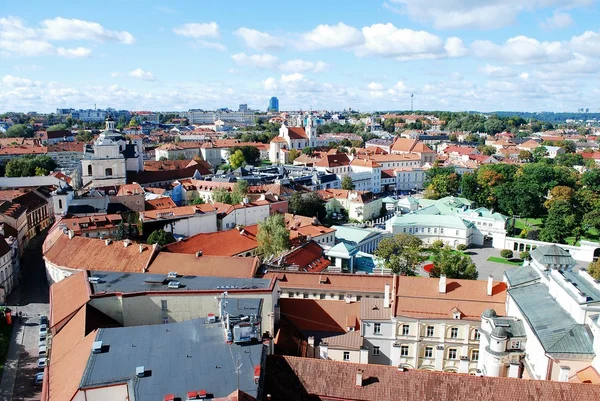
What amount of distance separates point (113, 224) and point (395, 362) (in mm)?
A: 36662

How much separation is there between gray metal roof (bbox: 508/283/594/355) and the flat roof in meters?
14.3

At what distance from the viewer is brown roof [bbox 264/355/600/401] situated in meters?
20.2

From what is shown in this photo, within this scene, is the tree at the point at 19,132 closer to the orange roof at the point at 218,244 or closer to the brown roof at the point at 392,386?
the orange roof at the point at 218,244

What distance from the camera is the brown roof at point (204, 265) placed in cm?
3656

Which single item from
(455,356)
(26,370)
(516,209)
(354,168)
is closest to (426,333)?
(455,356)

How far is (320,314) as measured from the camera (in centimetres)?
3080

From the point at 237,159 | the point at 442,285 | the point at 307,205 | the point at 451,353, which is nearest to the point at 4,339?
the point at 442,285

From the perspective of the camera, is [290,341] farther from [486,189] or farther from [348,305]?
[486,189]

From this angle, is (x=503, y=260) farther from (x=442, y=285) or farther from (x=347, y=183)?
(x=347, y=183)

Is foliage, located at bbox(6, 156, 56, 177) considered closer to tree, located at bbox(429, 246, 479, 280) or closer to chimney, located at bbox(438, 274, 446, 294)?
tree, located at bbox(429, 246, 479, 280)

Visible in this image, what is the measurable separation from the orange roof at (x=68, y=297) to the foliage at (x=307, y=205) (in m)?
41.4

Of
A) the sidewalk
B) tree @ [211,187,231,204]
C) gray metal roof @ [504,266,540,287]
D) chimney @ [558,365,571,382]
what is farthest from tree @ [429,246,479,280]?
Result: tree @ [211,187,231,204]

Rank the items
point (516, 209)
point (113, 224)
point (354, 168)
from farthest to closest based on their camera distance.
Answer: point (354, 168) < point (516, 209) < point (113, 224)

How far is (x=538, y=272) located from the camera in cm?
3048
